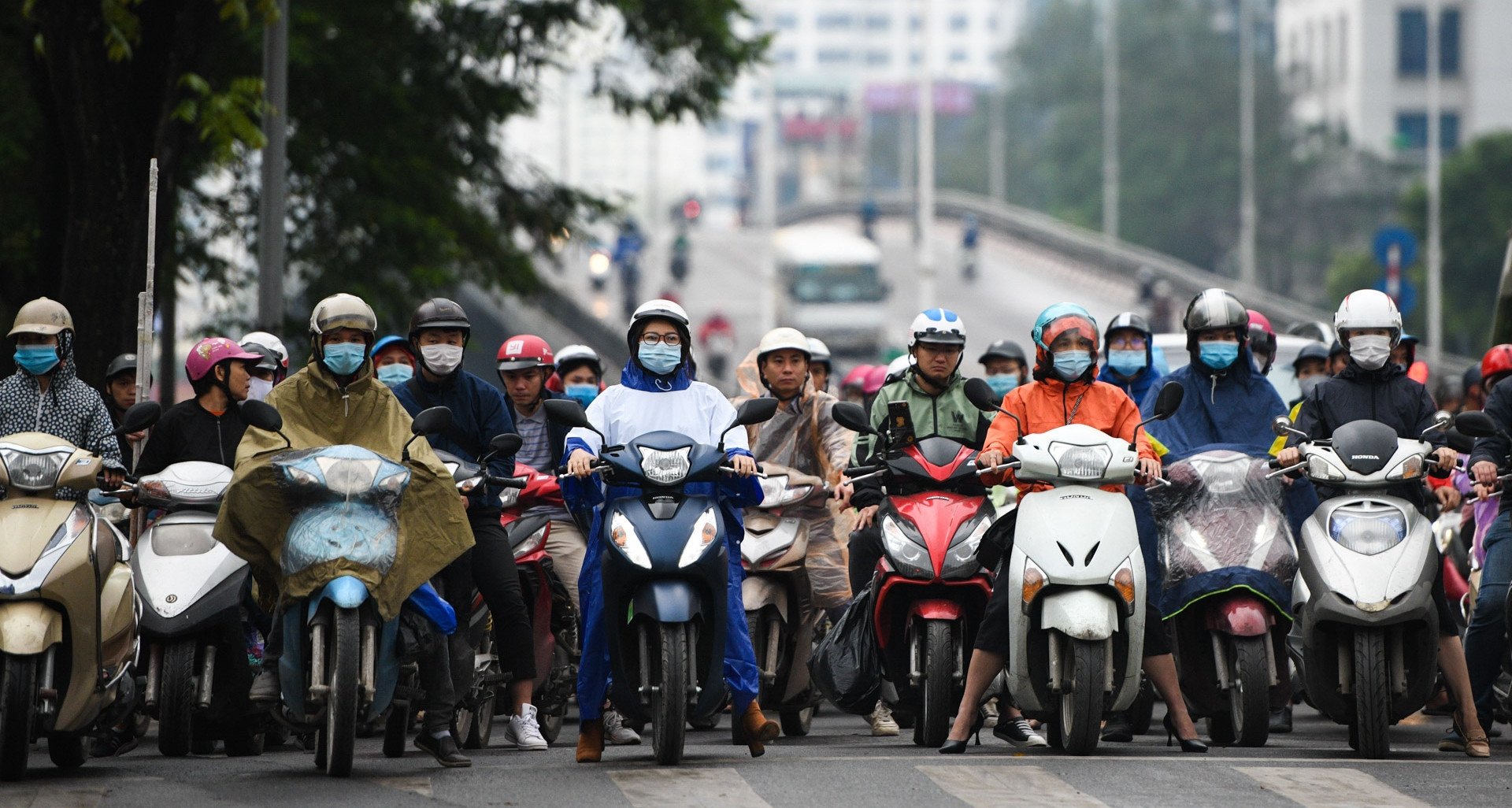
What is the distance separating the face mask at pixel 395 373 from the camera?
11859 millimetres

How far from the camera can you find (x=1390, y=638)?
9938 mm

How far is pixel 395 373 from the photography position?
11.9m

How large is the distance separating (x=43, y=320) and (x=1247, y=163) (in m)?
73.1

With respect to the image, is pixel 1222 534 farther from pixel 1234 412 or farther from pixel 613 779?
pixel 613 779

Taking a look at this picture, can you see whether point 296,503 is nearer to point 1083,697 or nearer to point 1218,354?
point 1083,697

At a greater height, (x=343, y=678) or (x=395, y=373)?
(x=395, y=373)

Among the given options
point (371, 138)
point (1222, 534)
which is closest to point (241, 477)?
point (1222, 534)

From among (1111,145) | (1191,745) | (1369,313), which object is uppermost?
(1111,145)

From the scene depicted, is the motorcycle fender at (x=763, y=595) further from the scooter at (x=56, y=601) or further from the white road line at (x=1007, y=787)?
the scooter at (x=56, y=601)

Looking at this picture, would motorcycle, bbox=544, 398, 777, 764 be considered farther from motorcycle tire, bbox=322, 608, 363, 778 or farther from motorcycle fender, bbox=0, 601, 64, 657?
motorcycle fender, bbox=0, 601, 64, 657

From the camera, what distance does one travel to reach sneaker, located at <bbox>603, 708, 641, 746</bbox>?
11.5m

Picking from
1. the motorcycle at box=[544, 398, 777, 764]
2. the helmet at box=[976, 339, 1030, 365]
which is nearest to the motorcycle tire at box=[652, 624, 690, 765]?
the motorcycle at box=[544, 398, 777, 764]

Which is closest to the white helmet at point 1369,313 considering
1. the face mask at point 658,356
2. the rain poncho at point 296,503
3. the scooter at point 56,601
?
the face mask at point 658,356

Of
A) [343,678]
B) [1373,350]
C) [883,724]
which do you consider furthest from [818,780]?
[1373,350]
